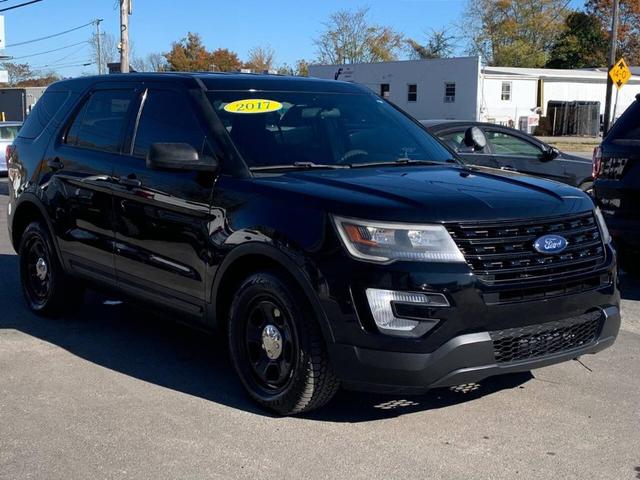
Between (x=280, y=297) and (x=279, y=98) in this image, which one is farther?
(x=279, y=98)

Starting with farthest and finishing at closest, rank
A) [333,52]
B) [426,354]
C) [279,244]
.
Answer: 1. [333,52]
2. [279,244]
3. [426,354]

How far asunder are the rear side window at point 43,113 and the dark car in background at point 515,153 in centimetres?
493

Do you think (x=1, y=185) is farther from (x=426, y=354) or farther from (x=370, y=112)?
(x=426, y=354)

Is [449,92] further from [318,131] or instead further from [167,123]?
[167,123]

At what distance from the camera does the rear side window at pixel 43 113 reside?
6.52m

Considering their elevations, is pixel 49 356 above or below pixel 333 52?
below

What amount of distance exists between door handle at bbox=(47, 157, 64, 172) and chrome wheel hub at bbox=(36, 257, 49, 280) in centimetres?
78

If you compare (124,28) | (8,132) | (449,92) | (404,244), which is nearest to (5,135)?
(8,132)

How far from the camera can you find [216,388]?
4957 millimetres

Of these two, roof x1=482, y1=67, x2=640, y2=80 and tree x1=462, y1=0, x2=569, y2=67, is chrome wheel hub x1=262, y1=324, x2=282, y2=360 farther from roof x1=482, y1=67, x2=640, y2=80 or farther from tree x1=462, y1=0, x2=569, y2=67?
tree x1=462, y1=0, x2=569, y2=67

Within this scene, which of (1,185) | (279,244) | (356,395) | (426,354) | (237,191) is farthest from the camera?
(1,185)

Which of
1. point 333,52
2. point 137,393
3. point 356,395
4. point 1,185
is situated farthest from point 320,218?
point 333,52

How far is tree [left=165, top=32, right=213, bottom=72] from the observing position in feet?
222

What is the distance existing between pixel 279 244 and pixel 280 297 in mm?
272
